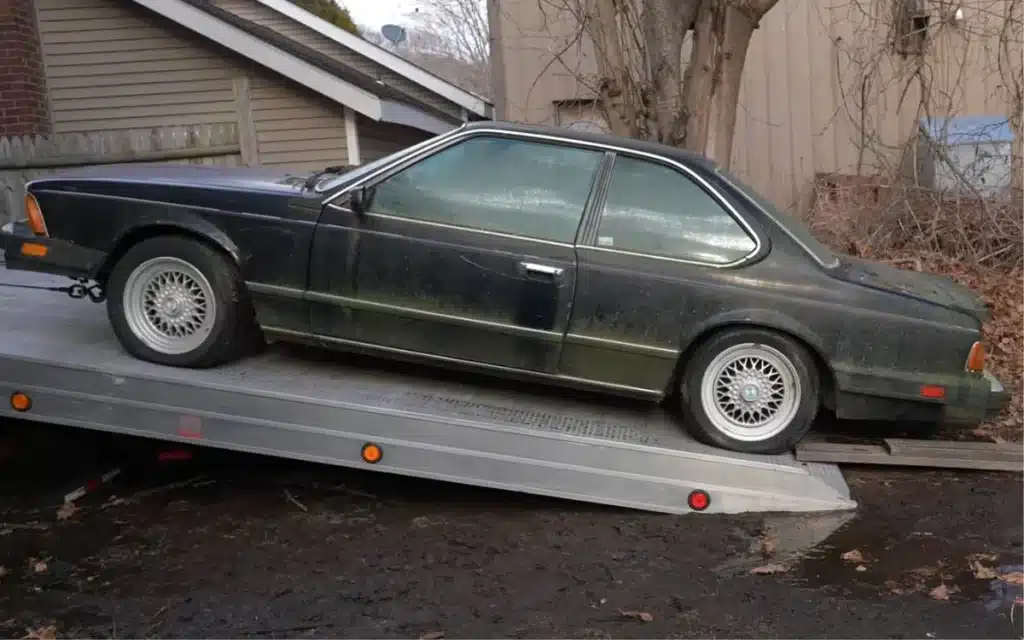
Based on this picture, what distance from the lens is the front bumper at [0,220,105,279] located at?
173 inches

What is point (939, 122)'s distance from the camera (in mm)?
8633

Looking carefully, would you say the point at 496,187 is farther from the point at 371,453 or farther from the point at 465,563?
the point at 465,563

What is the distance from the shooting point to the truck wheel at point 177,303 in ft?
14.2

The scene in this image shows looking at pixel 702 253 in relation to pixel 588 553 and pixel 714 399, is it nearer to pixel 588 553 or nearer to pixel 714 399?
pixel 714 399

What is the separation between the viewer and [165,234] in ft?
14.4

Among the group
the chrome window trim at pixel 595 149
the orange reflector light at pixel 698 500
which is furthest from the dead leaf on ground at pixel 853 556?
the chrome window trim at pixel 595 149

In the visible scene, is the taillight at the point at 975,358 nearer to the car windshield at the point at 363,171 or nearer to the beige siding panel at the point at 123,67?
the car windshield at the point at 363,171

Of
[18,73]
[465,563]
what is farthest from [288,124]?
[465,563]

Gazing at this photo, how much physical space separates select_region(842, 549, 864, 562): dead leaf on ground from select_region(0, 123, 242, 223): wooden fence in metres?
7.41

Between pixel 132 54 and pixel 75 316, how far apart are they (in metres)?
6.56

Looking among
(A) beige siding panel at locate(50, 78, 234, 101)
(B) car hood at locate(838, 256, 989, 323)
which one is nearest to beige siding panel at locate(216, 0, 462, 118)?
(A) beige siding panel at locate(50, 78, 234, 101)

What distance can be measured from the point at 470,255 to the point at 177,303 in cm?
153

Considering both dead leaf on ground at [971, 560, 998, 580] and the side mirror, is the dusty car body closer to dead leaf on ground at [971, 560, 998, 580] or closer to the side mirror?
the side mirror

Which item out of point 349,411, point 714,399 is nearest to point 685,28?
point 714,399
